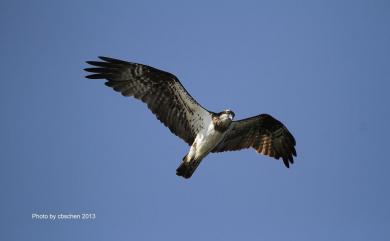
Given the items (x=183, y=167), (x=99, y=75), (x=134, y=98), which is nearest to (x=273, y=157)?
(x=183, y=167)

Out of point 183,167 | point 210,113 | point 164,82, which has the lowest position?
point 183,167

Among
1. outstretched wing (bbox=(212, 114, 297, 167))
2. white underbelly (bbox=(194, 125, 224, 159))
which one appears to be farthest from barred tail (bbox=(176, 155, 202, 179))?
outstretched wing (bbox=(212, 114, 297, 167))

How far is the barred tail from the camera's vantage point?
12375 millimetres

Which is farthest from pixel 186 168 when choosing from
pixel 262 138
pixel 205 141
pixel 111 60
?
pixel 111 60

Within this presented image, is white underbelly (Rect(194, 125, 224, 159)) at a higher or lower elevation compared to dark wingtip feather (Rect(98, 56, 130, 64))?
lower

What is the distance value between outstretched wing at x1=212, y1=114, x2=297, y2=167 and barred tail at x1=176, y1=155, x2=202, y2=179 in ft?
3.38

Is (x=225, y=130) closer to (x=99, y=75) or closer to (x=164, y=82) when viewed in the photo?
(x=164, y=82)

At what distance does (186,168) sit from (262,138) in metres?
2.59

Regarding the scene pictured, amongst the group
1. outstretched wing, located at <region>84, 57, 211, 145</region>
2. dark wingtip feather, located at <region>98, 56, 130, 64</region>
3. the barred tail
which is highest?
dark wingtip feather, located at <region>98, 56, 130, 64</region>

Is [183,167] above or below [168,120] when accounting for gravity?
below

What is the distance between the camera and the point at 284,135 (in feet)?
46.7

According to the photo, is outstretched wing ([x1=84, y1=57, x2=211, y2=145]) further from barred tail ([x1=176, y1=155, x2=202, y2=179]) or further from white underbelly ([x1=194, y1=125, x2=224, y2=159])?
barred tail ([x1=176, y1=155, x2=202, y2=179])

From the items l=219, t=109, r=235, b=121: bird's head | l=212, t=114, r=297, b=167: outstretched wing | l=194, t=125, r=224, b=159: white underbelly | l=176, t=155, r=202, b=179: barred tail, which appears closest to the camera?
l=176, t=155, r=202, b=179: barred tail

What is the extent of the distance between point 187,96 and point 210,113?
2.10 ft
